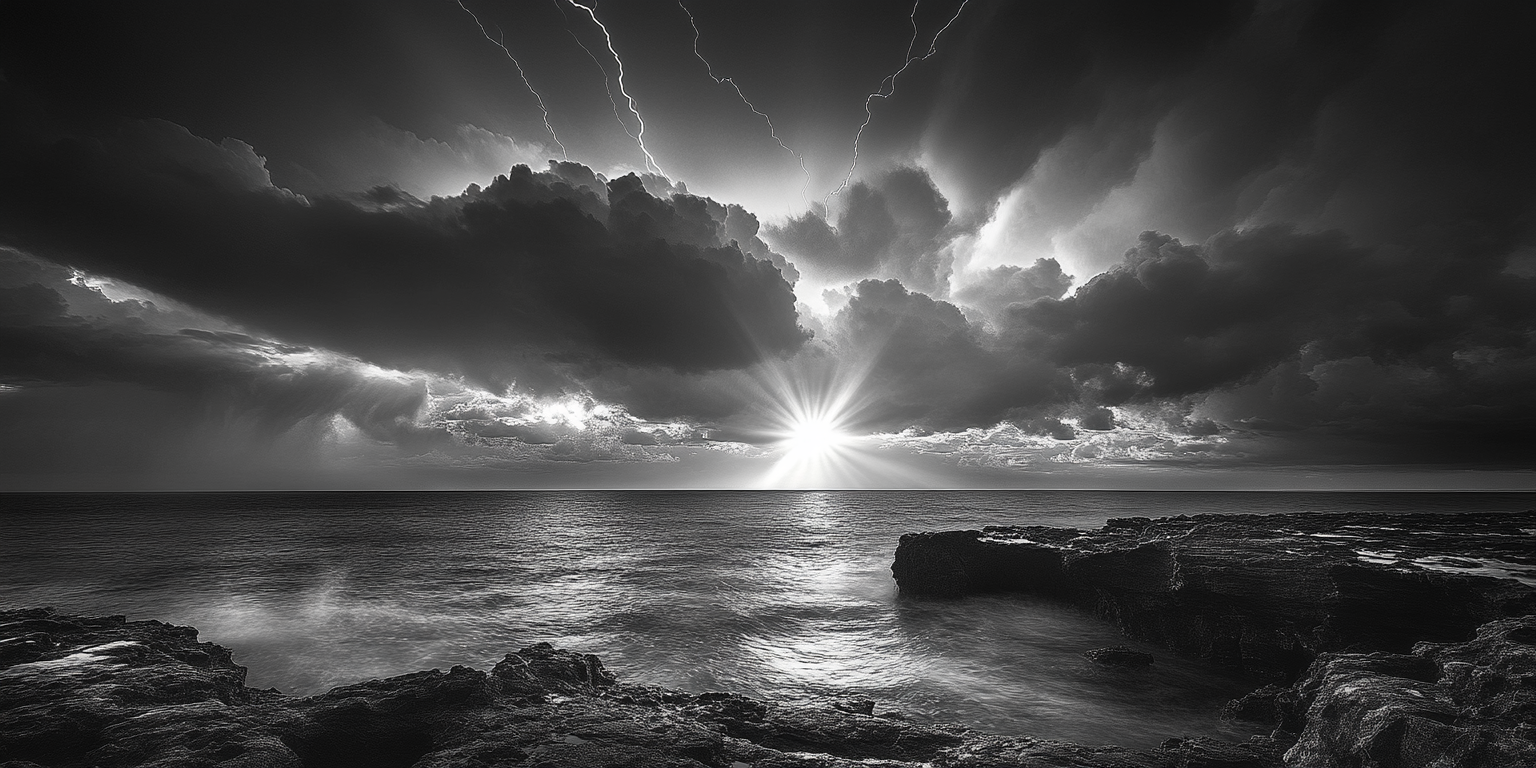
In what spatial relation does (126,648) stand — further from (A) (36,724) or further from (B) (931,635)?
(B) (931,635)

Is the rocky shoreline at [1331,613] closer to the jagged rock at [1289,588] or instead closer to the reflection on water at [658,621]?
the jagged rock at [1289,588]

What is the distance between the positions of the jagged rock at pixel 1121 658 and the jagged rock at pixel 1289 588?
312 centimetres

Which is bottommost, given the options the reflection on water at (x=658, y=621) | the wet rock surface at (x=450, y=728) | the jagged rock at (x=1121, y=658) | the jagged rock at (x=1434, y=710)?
the reflection on water at (x=658, y=621)

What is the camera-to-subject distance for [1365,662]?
10688 millimetres

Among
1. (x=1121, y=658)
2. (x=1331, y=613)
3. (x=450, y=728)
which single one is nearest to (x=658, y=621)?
(x=450, y=728)

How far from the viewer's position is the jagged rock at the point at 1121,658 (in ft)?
57.9

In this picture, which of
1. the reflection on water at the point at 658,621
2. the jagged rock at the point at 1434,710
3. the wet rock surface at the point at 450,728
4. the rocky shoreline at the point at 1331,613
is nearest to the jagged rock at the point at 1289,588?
the rocky shoreline at the point at 1331,613

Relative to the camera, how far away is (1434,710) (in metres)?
7.69

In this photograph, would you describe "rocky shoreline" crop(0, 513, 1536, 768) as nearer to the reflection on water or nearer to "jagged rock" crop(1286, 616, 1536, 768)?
"jagged rock" crop(1286, 616, 1536, 768)

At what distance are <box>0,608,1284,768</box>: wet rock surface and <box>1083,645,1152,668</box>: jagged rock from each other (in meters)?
8.09

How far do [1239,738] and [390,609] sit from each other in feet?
108

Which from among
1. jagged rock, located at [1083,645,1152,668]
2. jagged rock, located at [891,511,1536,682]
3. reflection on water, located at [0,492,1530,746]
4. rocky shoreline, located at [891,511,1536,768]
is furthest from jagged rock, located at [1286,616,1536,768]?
jagged rock, located at [1083,645,1152,668]

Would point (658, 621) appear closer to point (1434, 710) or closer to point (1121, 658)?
point (1121, 658)

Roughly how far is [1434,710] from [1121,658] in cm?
1141
